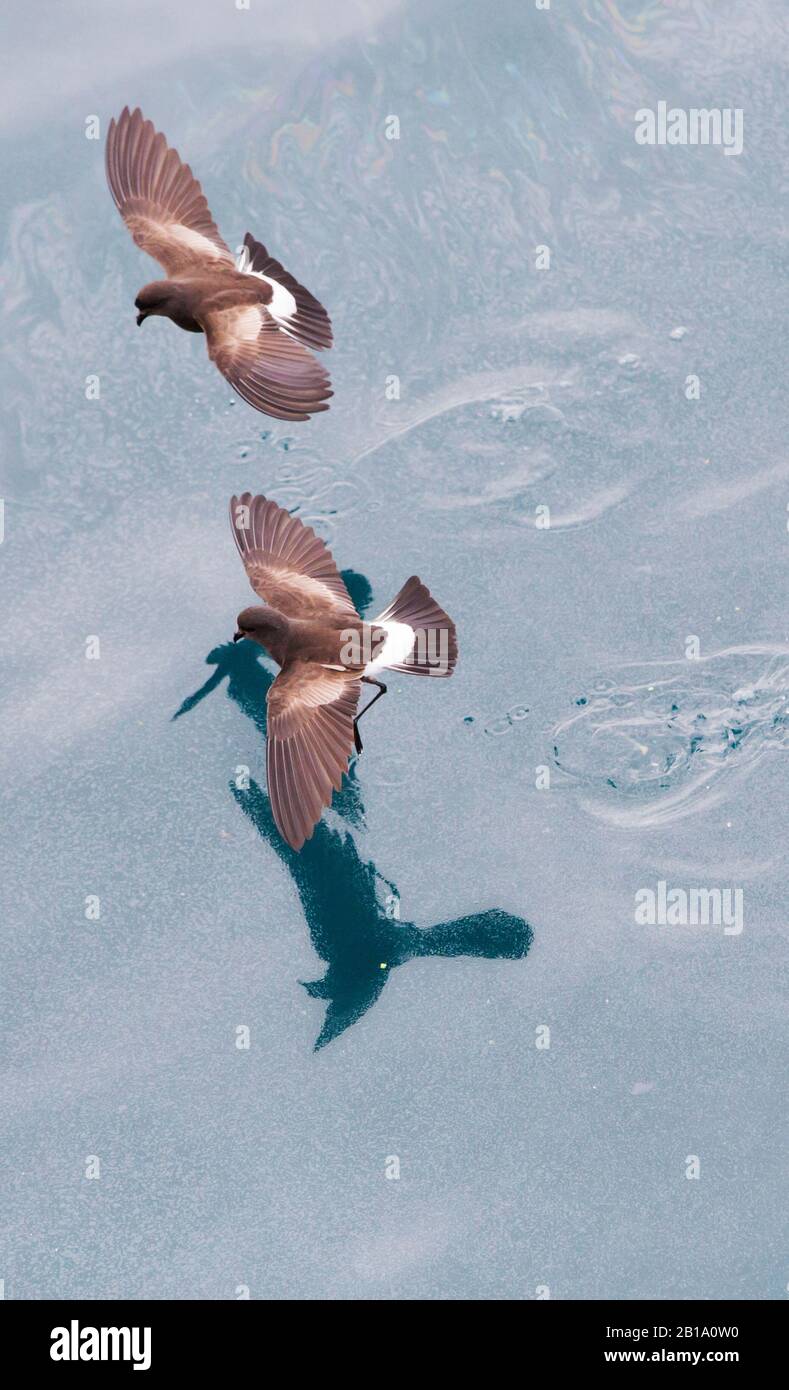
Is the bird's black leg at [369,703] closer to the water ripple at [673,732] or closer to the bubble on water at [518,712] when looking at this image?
the bubble on water at [518,712]

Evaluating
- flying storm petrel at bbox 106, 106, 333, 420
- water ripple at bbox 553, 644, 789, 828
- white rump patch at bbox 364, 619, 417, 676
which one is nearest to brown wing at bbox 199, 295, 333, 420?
flying storm petrel at bbox 106, 106, 333, 420

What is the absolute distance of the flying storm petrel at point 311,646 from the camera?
20.4ft

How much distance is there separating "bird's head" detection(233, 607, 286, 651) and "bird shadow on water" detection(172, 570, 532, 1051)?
61 cm

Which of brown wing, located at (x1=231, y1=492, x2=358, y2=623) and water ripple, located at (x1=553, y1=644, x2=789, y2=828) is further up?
brown wing, located at (x1=231, y1=492, x2=358, y2=623)

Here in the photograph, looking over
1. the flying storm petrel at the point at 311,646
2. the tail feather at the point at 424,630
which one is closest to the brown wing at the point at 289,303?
the flying storm petrel at the point at 311,646

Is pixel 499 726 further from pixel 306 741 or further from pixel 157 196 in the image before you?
pixel 157 196

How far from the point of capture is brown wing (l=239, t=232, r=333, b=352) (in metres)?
7.14

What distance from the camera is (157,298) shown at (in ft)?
23.3

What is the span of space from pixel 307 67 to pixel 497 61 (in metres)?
0.83

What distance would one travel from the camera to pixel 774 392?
7.40 meters

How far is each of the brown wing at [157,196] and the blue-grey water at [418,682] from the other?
0.98ft

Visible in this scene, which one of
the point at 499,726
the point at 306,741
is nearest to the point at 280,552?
the point at 306,741

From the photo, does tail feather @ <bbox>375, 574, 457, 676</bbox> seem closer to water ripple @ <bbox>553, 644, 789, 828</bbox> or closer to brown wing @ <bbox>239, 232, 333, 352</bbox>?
water ripple @ <bbox>553, 644, 789, 828</bbox>

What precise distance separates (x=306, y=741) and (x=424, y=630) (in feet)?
2.13
